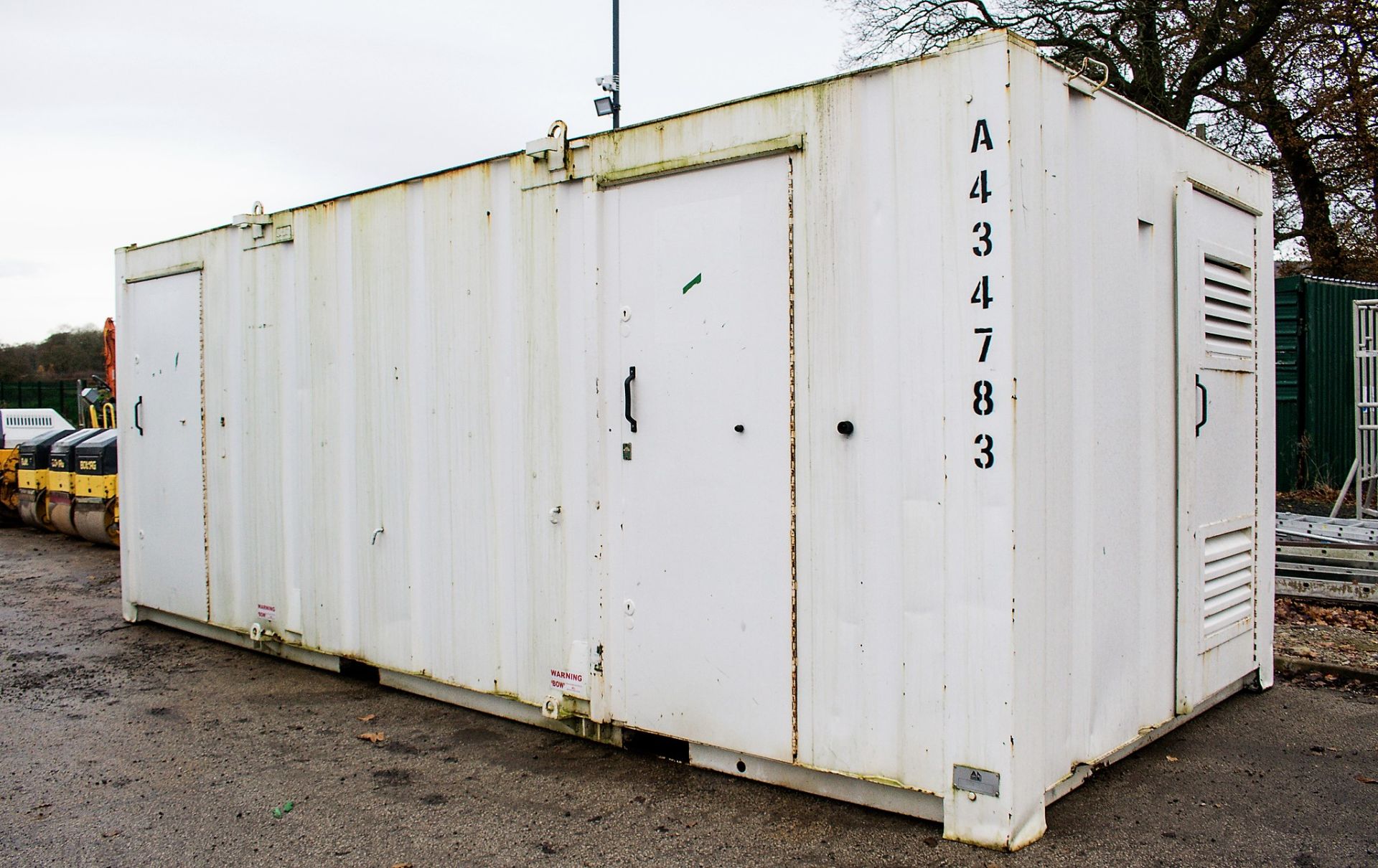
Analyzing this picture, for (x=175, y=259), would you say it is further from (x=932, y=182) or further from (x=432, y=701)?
(x=932, y=182)

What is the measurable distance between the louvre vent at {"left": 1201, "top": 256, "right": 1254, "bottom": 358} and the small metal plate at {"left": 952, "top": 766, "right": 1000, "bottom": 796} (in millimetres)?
2541

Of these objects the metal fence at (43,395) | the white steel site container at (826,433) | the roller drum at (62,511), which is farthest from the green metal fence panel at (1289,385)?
the metal fence at (43,395)

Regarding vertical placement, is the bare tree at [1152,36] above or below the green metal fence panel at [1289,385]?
above

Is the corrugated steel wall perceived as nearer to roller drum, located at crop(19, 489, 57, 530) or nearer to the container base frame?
the container base frame

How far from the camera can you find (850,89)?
3713 millimetres

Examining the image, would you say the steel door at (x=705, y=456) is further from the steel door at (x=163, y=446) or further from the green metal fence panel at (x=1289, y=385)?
the green metal fence panel at (x=1289, y=385)

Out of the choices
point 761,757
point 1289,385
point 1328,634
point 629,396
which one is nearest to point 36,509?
point 629,396

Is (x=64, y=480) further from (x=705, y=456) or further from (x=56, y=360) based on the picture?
(x=56, y=360)

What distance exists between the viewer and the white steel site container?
11.2 ft

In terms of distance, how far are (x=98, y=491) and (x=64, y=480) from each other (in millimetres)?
1083

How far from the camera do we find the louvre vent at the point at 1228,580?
4664 mm

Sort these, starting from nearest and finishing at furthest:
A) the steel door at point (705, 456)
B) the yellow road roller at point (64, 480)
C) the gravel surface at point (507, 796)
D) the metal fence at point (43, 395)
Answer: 1. the gravel surface at point (507, 796)
2. the steel door at point (705, 456)
3. the yellow road roller at point (64, 480)
4. the metal fence at point (43, 395)

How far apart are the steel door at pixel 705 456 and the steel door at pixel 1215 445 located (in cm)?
195

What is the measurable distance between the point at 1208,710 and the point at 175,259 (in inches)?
287
